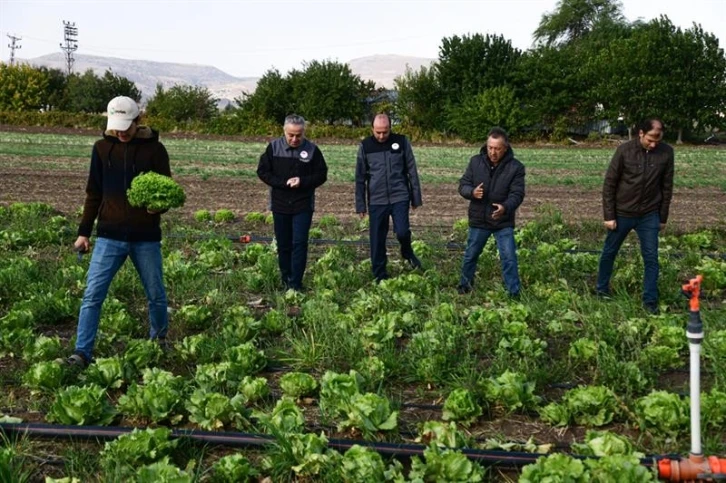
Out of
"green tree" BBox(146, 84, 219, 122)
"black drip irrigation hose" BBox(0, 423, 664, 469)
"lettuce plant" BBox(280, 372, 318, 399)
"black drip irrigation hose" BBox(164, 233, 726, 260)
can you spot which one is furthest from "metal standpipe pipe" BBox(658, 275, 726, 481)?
"green tree" BBox(146, 84, 219, 122)

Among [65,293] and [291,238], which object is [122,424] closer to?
[65,293]

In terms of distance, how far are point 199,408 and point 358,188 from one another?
3915 millimetres

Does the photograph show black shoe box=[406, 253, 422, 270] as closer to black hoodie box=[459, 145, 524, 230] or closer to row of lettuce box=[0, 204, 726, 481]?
row of lettuce box=[0, 204, 726, 481]

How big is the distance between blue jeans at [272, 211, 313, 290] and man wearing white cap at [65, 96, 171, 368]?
6.78 ft

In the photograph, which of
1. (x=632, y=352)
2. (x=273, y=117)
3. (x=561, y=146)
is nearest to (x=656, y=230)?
(x=632, y=352)

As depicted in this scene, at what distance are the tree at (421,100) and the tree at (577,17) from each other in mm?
31841

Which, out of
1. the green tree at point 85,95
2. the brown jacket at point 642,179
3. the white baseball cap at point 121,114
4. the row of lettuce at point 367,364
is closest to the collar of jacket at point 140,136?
the white baseball cap at point 121,114

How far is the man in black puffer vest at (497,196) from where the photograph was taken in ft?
22.8

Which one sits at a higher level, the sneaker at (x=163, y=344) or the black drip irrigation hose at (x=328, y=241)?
the black drip irrigation hose at (x=328, y=241)

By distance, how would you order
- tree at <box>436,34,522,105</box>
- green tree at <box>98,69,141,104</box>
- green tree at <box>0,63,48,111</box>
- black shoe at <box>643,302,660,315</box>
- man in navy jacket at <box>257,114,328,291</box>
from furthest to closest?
green tree at <box>98,69,141,104</box> → green tree at <box>0,63,48,111</box> → tree at <box>436,34,522,105</box> → man in navy jacket at <box>257,114,328,291</box> → black shoe at <box>643,302,660,315</box>

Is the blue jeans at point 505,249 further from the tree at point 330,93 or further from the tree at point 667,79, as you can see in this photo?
the tree at point 330,93

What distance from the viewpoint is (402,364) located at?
17.2 feet

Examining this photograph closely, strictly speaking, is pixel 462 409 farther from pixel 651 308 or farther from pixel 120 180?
pixel 651 308

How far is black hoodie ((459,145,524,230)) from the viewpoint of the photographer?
698cm
